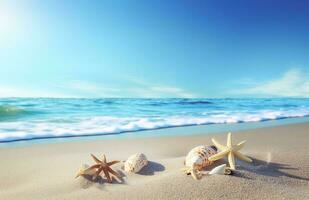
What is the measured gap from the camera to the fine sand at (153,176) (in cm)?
268

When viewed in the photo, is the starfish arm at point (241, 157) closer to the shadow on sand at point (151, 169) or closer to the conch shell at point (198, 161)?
the conch shell at point (198, 161)

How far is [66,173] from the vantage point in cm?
353

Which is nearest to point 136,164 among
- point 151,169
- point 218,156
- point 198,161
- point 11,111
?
point 151,169

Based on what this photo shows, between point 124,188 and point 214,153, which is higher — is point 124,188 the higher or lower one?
the lower one

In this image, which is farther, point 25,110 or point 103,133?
point 25,110

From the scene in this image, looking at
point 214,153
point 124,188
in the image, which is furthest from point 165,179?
point 214,153

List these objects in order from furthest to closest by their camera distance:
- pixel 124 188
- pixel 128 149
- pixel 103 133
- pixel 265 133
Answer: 1. pixel 103 133
2. pixel 265 133
3. pixel 128 149
4. pixel 124 188

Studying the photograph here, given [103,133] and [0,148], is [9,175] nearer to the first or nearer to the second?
[0,148]

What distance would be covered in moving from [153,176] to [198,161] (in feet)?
1.58

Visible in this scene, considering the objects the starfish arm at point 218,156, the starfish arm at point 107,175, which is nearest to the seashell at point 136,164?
the starfish arm at point 107,175

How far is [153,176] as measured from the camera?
3260 millimetres

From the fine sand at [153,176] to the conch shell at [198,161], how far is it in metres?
0.07

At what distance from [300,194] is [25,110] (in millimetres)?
10811

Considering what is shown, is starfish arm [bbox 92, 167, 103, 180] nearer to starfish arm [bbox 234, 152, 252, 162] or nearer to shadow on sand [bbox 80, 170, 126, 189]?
shadow on sand [bbox 80, 170, 126, 189]
